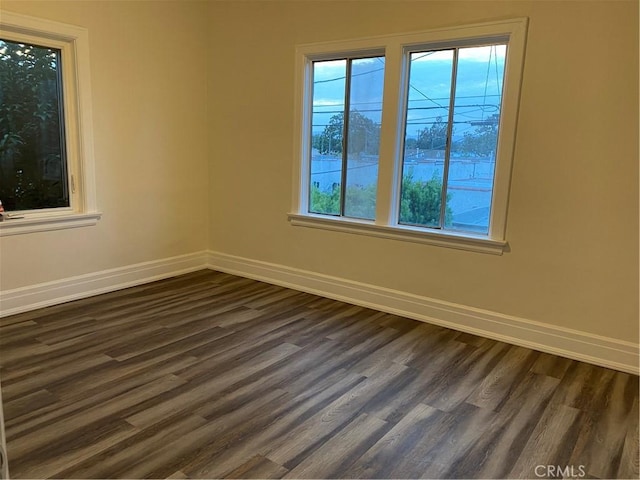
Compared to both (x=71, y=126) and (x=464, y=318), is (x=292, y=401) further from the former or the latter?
(x=71, y=126)

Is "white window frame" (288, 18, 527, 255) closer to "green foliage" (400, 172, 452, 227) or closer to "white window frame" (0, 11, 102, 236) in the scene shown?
"green foliage" (400, 172, 452, 227)

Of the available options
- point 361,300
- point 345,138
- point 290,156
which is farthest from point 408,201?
point 290,156

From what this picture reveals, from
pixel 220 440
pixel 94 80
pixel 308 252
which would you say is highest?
pixel 94 80

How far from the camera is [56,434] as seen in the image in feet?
7.50

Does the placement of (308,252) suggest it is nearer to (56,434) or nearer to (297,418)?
(297,418)

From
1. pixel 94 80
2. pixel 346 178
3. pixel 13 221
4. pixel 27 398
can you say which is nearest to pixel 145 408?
pixel 27 398

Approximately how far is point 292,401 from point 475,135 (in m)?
2.37

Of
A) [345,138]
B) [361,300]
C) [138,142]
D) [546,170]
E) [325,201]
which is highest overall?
[345,138]

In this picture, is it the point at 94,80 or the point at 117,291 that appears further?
the point at 117,291

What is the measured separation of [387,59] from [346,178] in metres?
1.07

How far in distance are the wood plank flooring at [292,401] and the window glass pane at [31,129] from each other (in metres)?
0.98

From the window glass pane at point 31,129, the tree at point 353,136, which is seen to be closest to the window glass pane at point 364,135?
the tree at point 353,136
